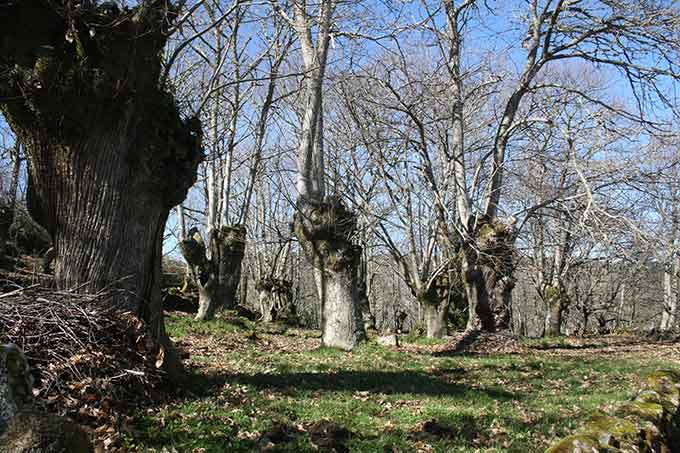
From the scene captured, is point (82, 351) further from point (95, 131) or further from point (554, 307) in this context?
point (554, 307)

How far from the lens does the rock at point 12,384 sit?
2805 millimetres

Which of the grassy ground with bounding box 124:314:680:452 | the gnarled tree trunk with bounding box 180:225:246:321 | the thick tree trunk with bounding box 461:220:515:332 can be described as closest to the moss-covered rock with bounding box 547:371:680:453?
the grassy ground with bounding box 124:314:680:452

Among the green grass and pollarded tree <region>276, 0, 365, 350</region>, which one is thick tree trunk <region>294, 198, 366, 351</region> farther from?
the green grass

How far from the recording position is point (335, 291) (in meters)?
11.6

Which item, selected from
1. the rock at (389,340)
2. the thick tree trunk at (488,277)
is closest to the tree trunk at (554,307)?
the thick tree trunk at (488,277)

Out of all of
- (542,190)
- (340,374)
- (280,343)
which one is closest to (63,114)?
(340,374)

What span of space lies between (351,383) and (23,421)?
512 cm

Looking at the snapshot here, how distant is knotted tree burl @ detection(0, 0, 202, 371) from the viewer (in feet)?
17.7

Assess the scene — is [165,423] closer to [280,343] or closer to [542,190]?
[280,343]

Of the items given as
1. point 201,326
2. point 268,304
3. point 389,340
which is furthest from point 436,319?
point 268,304

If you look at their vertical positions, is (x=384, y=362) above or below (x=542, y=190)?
below

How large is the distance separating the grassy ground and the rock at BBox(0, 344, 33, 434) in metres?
1.60

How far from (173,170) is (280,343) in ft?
23.4

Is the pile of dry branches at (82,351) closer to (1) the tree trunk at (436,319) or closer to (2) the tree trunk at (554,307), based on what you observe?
(1) the tree trunk at (436,319)
